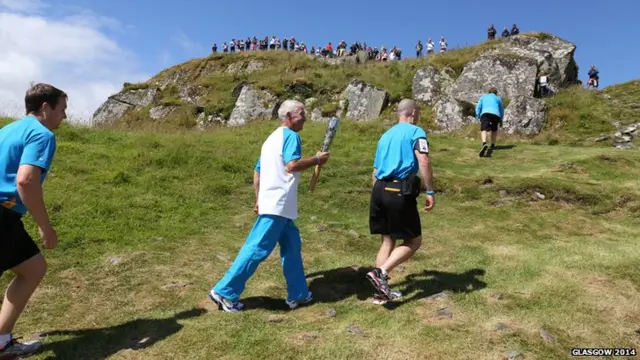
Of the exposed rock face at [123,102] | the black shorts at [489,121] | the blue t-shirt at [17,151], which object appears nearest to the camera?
the blue t-shirt at [17,151]

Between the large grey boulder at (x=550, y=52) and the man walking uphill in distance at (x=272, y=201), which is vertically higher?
the large grey boulder at (x=550, y=52)

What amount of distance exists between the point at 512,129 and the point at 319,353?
679 inches

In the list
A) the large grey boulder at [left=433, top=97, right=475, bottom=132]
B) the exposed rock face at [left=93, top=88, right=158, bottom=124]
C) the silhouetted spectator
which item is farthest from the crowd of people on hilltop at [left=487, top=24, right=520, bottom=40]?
the exposed rock face at [left=93, top=88, right=158, bottom=124]

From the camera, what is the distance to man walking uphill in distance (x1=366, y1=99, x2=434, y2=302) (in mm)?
5051

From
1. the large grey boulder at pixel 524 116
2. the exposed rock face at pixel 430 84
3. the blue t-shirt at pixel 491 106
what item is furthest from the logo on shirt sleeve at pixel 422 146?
the exposed rock face at pixel 430 84

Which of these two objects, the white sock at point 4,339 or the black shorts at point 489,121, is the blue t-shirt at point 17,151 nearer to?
the white sock at point 4,339

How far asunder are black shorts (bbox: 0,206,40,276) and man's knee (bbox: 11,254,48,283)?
1.4 inches

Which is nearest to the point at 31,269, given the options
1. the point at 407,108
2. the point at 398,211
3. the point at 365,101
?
the point at 398,211

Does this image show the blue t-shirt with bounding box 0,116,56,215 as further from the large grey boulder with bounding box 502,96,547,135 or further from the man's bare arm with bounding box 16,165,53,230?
the large grey boulder with bounding box 502,96,547,135

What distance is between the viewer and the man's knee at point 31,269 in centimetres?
396

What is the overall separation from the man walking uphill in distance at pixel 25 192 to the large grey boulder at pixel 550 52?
25.1m

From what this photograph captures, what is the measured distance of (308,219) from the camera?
8.60 metres

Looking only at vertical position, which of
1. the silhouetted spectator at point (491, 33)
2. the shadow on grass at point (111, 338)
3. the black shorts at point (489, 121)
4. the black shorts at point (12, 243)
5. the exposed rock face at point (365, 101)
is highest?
the silhouetted spectator at point (491, 33)

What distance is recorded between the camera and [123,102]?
3584 centimetres
